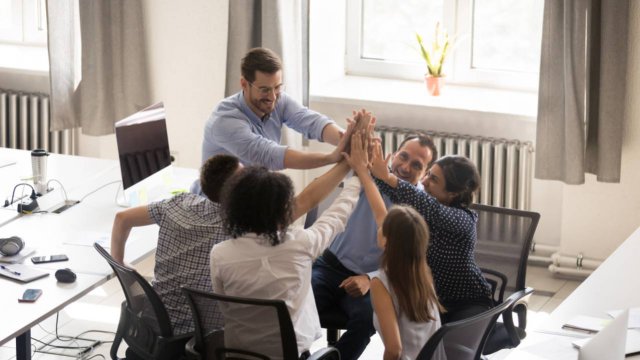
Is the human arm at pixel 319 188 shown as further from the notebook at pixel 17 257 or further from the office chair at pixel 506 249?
the notebook at pixel 17 257

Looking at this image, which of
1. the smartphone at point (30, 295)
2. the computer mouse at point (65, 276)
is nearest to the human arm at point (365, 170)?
the computer mouse at point (65, 276)

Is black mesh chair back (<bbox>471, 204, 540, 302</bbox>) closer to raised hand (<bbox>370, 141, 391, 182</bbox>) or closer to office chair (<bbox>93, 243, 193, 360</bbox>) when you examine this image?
raised hand (<bbox>370, 141, 391, 182</bbox>)

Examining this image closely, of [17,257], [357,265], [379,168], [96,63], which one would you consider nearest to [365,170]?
[379,168]

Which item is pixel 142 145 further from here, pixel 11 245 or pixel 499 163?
pixel 499 163

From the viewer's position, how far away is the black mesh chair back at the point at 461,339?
9.37 ft

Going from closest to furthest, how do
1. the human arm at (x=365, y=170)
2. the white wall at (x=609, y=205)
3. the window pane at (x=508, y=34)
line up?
the human arm at (x=365, y=170) → the white wall at (x=609, y=205) → the window pane at (x=508, y=34)

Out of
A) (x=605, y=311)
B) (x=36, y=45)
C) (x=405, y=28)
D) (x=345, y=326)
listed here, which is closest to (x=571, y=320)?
(x=605, y=311)

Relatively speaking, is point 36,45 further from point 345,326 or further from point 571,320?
point 571,320

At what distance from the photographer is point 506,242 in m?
3.74

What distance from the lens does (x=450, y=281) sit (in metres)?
3.50

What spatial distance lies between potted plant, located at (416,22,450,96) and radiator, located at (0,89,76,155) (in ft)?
7.46

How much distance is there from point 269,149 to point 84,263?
81 centimetres

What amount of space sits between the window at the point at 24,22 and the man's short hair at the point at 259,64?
10.7ft

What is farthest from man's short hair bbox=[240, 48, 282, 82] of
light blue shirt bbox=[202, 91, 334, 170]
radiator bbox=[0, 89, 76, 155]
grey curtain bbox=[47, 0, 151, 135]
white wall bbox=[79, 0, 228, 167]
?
radiator bbox=[0, 89, 76, 155]
